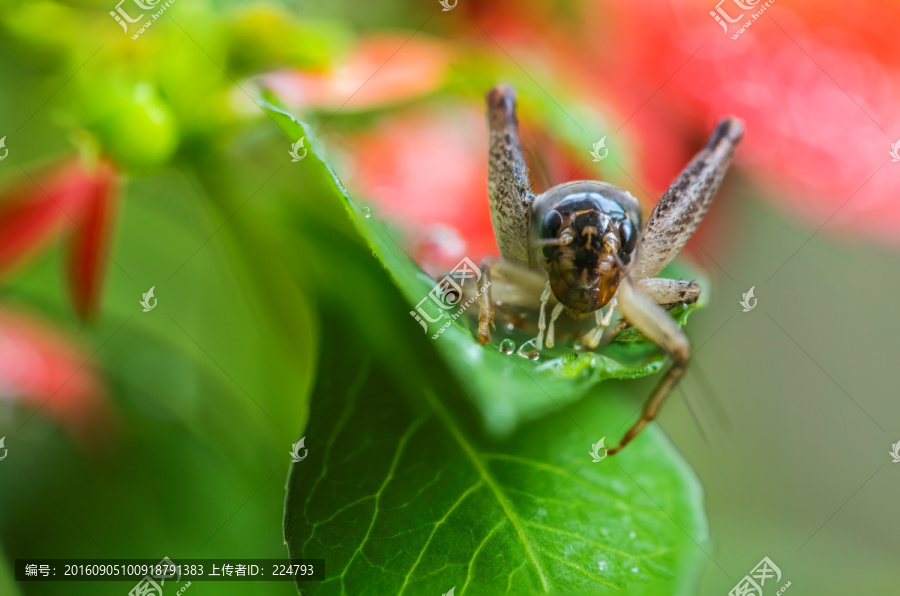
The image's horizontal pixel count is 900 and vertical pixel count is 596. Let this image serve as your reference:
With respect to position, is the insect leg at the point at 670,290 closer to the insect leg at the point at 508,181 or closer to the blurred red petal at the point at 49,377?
the insect leg at the point at 508,181

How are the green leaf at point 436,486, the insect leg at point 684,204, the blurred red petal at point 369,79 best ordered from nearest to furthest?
the green leaf at point 436,486 → the insect leg at point 684,204 → the blurred red petal at point 369,79

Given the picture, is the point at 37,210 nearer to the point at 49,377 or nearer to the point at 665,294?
the point at 49,377

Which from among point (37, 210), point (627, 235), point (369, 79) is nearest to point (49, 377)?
point (37, 210)

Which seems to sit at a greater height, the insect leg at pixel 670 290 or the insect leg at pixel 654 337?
the insect leg at pixel 670 290

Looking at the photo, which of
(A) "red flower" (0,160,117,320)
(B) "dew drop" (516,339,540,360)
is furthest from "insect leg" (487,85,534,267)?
(A) "red flower" (0,160,117,320)

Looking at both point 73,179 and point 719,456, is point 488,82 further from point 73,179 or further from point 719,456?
point 719,456

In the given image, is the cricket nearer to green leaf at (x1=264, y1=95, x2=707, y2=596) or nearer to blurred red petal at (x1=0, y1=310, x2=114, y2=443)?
green leaf at (x1=264, y1=95, x2=707, y2=596)

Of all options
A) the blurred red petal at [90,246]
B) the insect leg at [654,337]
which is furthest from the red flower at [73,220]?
the insect leg at [654,337]
